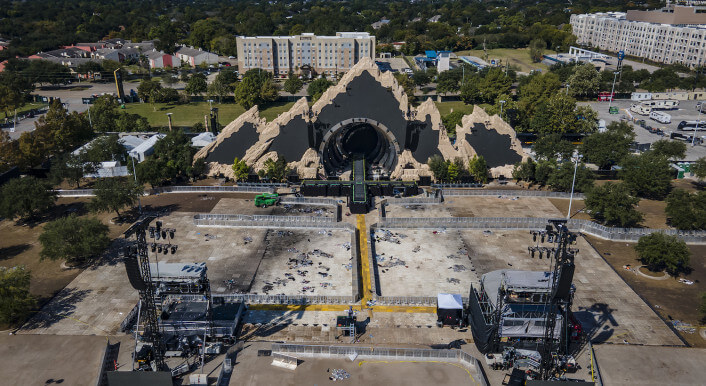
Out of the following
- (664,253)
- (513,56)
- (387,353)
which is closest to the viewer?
(387,353)

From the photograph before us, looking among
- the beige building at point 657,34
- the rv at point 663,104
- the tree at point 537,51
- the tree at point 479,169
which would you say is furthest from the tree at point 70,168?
the beige building at point 657,34

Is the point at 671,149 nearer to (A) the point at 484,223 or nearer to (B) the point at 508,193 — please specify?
(B) the point at 508,193

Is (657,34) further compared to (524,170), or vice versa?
(657,34)

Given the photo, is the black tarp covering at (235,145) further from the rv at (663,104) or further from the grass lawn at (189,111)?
the rv at (663,104)

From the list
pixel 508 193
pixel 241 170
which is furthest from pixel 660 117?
pixel 241 170

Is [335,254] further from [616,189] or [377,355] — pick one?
[616,189]

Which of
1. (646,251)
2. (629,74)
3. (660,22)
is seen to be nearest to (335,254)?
(646,251)

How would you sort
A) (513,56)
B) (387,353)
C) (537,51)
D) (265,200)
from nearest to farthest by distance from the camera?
(387,353) < (265,200) < (537,51) < (513,56)
